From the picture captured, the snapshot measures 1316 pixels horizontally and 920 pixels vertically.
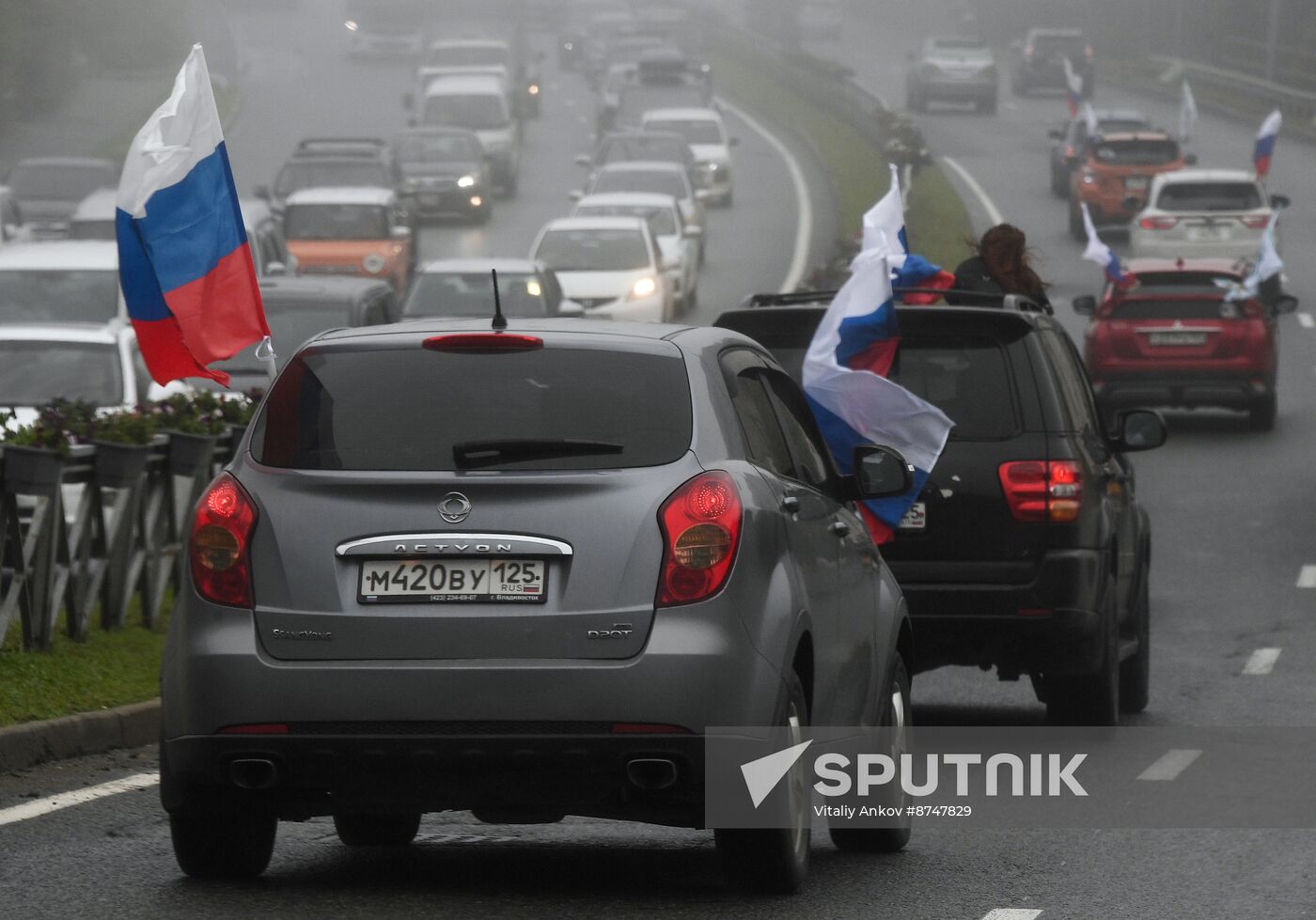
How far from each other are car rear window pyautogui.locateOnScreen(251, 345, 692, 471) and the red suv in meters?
21.0

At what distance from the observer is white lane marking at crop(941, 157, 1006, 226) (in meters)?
48.8

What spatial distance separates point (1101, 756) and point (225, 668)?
4.83 m

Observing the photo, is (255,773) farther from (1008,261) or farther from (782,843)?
(1008,261)

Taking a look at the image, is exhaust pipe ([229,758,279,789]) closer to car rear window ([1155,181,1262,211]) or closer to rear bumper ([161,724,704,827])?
rear bumper ([161,724,704,827])

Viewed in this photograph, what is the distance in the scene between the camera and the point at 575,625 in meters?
6.54

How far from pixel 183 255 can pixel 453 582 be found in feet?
13.0

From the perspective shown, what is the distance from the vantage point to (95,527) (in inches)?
502

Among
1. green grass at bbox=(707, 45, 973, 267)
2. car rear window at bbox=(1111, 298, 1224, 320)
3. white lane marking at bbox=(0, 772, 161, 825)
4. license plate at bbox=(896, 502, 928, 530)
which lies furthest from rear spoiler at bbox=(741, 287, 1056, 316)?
car rear window at bbox=(1111, 298, 1224, 320)

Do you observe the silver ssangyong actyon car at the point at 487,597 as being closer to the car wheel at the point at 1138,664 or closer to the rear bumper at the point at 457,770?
the rear bumper at the point at 457,770

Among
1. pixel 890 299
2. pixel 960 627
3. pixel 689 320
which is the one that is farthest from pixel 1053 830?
pixel 689 320

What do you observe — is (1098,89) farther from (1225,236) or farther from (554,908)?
(554,908)

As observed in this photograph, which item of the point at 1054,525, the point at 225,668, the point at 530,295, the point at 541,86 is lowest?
the point at 541,86

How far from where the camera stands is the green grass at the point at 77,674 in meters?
10.3

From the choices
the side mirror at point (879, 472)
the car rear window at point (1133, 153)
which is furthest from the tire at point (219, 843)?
the car rear window at point (1133, 153)
